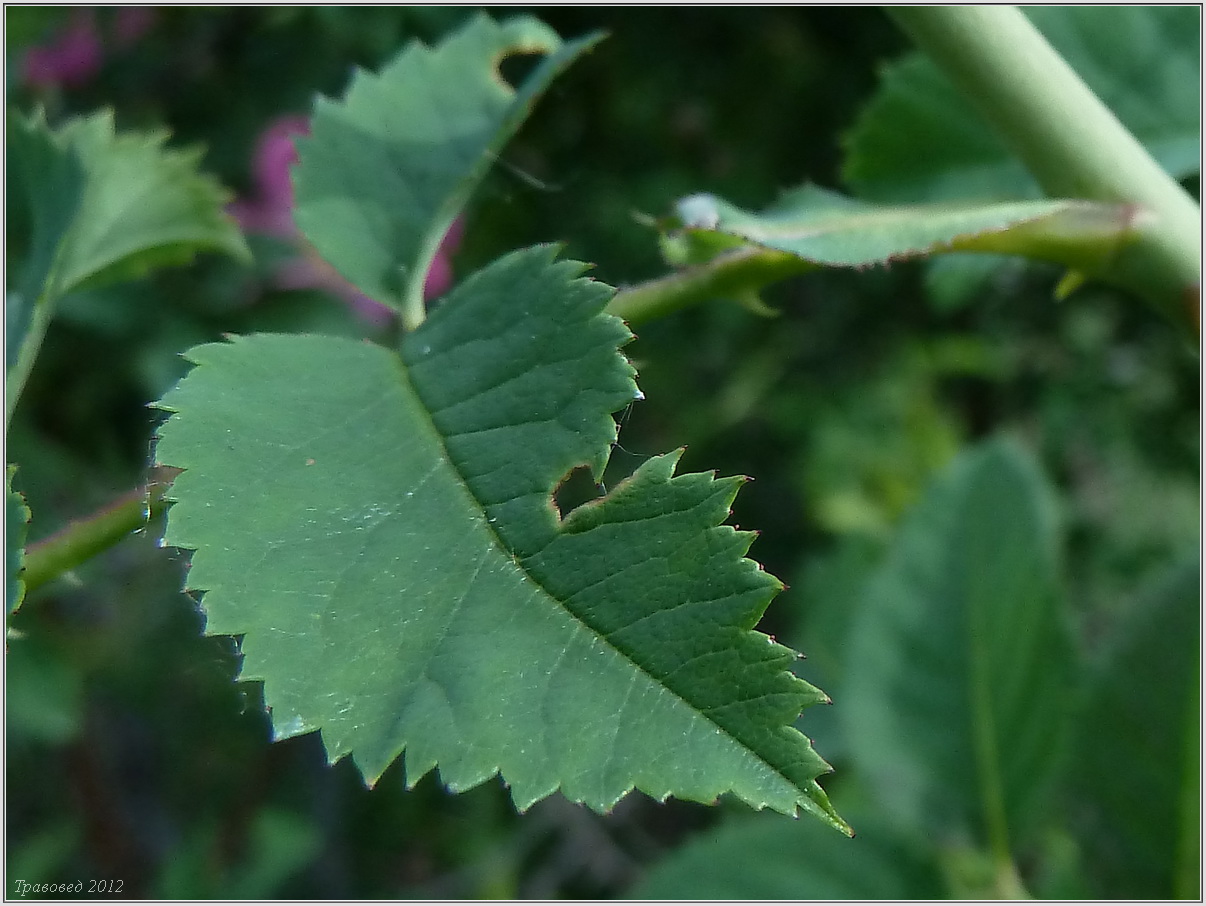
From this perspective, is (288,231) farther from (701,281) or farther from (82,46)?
(701,281)

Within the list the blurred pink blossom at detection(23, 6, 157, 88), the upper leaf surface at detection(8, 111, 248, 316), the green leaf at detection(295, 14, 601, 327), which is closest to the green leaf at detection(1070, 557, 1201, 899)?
the green leaf at detection(295, 14, 601, 327)

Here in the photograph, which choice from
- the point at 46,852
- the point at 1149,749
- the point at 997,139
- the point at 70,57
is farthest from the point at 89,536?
the point at 46,852

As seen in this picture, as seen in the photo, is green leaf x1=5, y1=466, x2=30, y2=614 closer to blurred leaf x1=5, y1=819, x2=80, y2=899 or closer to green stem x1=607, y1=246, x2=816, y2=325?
green stem x1=607, y1=246, x2=816, y2=325

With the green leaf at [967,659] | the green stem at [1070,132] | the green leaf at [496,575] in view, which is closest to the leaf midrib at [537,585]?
the green leaf at [496,575]

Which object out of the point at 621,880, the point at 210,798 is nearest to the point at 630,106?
the point at 621,880

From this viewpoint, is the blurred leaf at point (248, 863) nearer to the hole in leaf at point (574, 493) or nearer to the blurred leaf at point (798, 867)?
the blurred leaf at point (798, 867)

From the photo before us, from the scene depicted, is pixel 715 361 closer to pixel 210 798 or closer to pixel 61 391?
pixel 61 391
